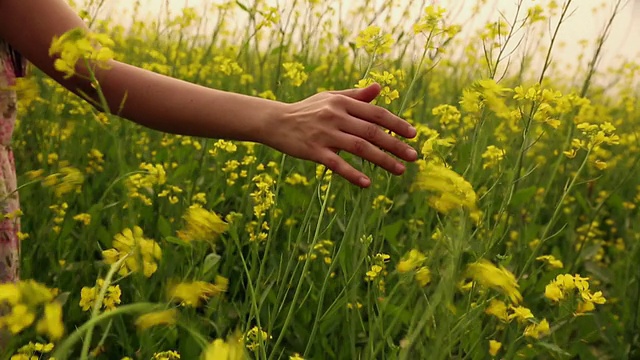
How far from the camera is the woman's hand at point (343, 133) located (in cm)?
92

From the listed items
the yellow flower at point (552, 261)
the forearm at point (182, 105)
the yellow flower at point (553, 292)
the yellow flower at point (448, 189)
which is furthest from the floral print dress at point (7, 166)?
the yellow flower at point (552, 261)

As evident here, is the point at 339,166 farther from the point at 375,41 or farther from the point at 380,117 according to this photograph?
the point at 375,41

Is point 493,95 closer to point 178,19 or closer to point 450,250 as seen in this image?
point 450,250

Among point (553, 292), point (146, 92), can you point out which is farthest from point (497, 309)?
point (146, 92)

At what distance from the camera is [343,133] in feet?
3.01

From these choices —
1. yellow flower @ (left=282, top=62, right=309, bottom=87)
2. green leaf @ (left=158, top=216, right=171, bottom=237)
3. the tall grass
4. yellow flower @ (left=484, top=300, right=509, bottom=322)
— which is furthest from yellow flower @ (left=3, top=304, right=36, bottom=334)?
yellow flower @ (left=282, top=62, right=309, bottom=87)

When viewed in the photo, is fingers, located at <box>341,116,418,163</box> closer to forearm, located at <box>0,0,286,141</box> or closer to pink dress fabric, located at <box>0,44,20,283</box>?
forearm, located at <box>0,0,286,141</box>

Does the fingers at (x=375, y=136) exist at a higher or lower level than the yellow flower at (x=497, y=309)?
higher

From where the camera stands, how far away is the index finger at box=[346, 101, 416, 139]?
93cm

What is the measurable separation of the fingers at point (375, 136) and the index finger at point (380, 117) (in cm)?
1

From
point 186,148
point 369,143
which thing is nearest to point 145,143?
point 186,148

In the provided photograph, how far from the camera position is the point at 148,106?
1021 mm

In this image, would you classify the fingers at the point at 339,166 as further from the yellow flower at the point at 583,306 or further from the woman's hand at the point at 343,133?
the yellow flower at the point at 583,306

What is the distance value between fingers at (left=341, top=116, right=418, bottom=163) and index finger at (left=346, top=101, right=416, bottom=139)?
1cm
